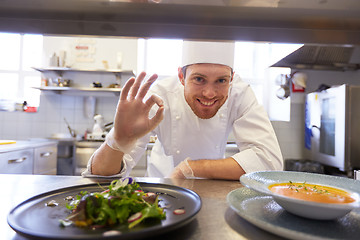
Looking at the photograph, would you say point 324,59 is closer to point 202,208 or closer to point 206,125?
point 206,125

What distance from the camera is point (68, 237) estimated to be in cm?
44

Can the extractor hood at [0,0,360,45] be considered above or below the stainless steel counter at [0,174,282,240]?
above

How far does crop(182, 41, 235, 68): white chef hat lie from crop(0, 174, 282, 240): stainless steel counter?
0.67 metres

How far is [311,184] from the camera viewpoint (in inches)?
29.8

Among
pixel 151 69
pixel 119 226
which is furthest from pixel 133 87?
pixel 151 69

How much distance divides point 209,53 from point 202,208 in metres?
0.92

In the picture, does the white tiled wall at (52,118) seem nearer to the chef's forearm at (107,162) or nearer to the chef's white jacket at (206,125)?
the chef's white jacket at (206,125)

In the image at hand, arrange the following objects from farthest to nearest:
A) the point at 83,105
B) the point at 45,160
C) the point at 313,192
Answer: the point at 83,105 → the point at 45,160 → the point at 313,192

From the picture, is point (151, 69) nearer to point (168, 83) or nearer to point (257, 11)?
point (168, 83)

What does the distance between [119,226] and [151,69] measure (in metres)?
3.97

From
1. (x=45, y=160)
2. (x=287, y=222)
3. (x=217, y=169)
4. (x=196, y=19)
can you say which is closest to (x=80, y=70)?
(x=45, y=160)

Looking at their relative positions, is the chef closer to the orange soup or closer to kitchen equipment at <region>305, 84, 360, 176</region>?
the orange soup

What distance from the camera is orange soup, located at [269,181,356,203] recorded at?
0.60m

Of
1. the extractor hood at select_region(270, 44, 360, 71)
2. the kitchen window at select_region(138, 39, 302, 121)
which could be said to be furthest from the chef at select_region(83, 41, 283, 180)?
the kitchen window at select_region(138, 39, 302, 121)
